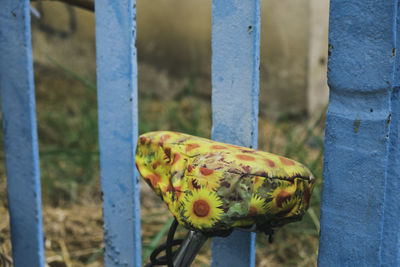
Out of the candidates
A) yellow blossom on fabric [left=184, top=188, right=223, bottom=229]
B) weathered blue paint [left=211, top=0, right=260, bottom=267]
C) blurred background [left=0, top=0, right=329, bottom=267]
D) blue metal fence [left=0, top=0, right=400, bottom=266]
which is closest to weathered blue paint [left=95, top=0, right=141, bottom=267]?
blue metal fence [left=0, top=0, right=400, bottom=266]

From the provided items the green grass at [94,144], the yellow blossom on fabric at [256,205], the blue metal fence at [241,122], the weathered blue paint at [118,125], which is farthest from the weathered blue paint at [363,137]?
the green grass at [94,144]

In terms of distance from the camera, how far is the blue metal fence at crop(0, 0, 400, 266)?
0.62m

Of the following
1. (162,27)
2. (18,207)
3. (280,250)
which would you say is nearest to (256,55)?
(18,207)

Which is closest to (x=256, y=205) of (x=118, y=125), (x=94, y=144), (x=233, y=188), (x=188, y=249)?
(x=233, y=188)

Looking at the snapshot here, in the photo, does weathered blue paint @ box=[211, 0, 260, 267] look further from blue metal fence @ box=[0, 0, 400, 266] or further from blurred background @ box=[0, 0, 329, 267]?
blurred background @ box=[0, 0, 329, 267]

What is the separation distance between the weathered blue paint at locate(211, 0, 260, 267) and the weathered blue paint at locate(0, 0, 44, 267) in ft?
1.56

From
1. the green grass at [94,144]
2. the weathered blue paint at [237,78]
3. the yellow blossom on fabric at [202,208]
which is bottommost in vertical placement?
the green grass at [94,144]

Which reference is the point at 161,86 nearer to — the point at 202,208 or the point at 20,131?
the point at 20,131

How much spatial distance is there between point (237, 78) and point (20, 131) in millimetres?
579

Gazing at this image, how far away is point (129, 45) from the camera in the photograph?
85 centimetres

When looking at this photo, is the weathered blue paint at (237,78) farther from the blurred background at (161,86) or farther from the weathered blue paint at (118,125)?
the blurred background at (161,86)

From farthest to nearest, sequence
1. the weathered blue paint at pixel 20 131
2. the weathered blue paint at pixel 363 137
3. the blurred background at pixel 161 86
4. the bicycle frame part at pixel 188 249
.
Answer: the blurred background at pixel 161 86 < the weathered blue paint at pixel 20 131 < the bicycle frame part at pixel 188 249 < the weathered blue paint at pixel 363 137

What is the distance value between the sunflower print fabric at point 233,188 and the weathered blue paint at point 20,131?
1.63ft

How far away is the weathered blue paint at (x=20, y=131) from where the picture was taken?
99cm
